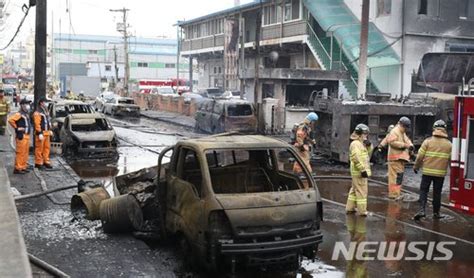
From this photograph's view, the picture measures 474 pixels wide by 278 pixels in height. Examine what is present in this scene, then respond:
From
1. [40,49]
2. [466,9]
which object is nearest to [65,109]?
[40,49]

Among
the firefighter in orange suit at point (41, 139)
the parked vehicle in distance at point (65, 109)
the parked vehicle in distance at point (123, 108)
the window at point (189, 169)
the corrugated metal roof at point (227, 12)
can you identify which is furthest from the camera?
the corrugated metal roof at point (227, 12)

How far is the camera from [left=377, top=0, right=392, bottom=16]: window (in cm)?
3102

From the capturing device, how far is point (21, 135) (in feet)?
43.2

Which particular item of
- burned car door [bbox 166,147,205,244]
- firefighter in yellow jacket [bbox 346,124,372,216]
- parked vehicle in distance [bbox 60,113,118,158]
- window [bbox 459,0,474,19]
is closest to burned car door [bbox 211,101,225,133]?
parked vehicle in distance [bbox 60,113,118,158]

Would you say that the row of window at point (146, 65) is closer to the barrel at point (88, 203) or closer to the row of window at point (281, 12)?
the row of window at point (281, 12)

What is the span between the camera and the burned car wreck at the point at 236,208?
639 cm

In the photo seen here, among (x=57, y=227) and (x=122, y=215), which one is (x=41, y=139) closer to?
(x=57, y=227)

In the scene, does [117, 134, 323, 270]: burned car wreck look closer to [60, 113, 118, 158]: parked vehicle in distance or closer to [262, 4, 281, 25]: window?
[60, 113, 118, 158]: parked vehicle in distance

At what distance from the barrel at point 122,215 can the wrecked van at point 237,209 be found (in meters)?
0.74

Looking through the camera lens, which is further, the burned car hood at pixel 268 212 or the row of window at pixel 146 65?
the row of window at pixel 146 65

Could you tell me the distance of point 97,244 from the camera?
806cm

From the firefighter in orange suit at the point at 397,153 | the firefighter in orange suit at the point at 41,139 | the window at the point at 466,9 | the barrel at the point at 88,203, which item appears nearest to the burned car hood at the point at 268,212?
the barrel at the point at 88,203

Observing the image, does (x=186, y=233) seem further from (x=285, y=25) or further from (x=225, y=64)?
(x=225, y=64)

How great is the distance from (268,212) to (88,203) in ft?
13.0
